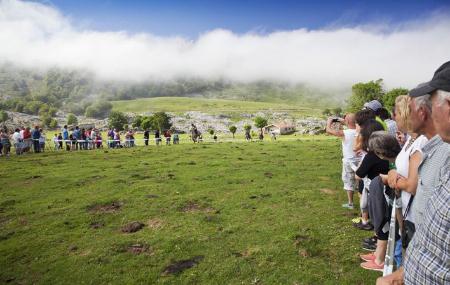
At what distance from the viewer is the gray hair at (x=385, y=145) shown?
6.82 metres

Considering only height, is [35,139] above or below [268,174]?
above

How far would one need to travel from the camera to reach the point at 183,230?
10961 millimetres

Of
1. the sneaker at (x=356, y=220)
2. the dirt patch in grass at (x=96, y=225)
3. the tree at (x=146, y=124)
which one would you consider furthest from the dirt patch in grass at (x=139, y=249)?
the tree at (x=146, y=124)

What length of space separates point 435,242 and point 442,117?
101 centimetres

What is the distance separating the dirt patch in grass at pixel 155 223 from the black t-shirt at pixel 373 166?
6632 mm

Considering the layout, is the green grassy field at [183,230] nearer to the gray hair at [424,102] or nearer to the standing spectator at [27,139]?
the gray hair at [424,102]

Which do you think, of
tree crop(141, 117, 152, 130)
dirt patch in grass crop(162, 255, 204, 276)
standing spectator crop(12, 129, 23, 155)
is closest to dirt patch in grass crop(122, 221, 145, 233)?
dirt patch in grass crop(162, 255, 204, 276)

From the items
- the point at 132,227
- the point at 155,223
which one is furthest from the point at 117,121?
the point at 132,227

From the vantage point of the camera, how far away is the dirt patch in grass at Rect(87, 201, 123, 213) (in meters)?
13.6

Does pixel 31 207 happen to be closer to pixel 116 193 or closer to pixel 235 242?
pixel 116 193

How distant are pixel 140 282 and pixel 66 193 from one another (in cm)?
1068

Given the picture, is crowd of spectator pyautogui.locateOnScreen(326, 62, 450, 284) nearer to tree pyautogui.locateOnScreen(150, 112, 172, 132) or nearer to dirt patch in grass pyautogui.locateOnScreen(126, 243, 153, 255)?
dirt patch in grass pyautogui.locateOnScreen(126, 243, 153, 255)

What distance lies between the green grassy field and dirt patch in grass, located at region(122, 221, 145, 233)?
0.19 metres

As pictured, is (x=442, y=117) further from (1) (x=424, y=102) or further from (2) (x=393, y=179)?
(2) (x=393, y=179)
